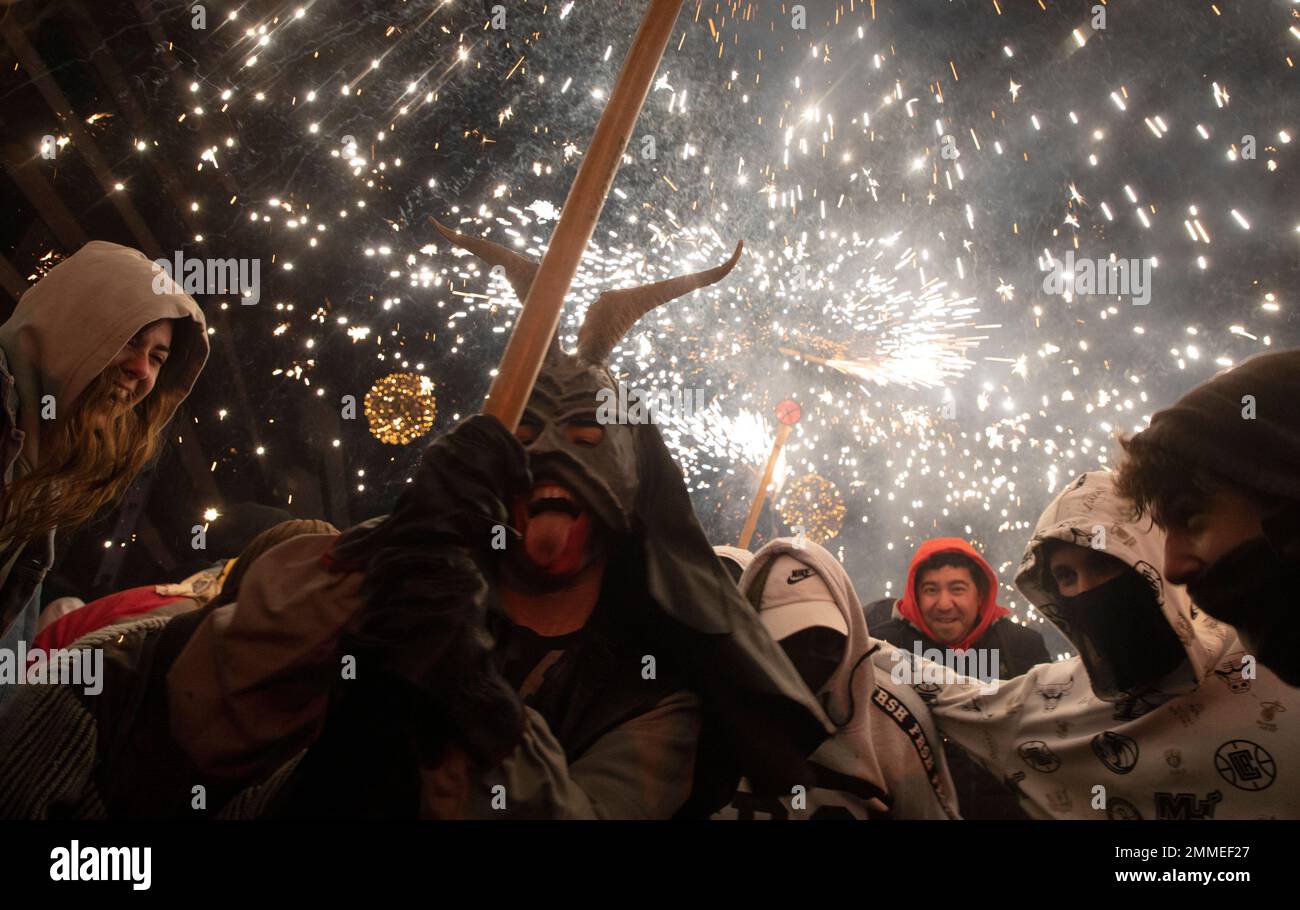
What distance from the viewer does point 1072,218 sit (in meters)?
4.03

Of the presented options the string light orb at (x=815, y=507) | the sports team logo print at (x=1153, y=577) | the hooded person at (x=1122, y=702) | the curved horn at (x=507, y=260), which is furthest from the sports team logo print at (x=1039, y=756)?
the string light orb at (x=815, y=507)

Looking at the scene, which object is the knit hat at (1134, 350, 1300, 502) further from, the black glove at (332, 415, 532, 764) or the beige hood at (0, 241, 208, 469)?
the beige hood at (0, 241, 208, 469)

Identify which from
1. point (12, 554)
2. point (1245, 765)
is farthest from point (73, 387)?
point (1245, 765)

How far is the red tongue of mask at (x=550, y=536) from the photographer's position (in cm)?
122

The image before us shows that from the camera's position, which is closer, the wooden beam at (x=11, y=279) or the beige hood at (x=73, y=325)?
the beige hood at (x=73, y=325)

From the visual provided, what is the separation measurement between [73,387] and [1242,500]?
2364 millimetres

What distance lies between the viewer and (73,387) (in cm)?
136

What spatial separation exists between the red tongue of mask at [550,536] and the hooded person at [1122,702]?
108cm

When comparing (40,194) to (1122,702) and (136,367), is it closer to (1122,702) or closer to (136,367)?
(136,367)

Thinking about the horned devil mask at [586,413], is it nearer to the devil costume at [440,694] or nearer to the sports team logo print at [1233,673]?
the devil costume at [440,694]

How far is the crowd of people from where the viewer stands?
106cm

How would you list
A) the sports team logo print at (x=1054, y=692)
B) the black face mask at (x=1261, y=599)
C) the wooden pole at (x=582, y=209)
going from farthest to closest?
1. the sports team logo print at (x=1054, y=692)
2. the black face mask at (x=1261, y=599)
3. the wooden pole at (x=582, y=209)

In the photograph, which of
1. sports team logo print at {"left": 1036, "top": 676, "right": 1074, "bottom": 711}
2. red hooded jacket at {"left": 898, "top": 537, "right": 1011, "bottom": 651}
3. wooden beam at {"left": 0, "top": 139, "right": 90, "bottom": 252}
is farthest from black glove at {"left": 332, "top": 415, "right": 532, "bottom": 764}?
red hooded jacket at {"left": 898, "top": 537, "right": 1011, "bottom": 651}
